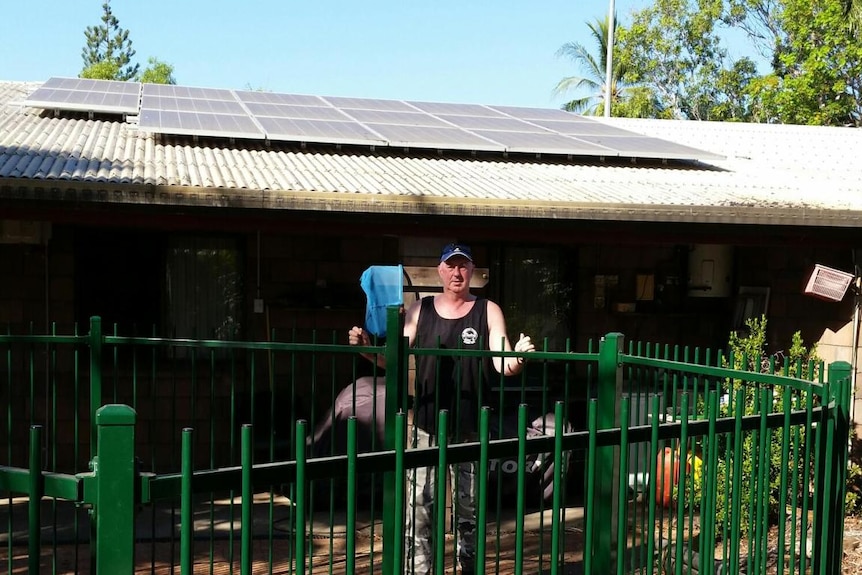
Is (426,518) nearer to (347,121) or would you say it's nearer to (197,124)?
(197,124)

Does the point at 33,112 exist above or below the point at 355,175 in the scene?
above

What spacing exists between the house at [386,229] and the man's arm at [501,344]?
2004 mm

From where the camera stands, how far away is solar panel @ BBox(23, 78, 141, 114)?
31.0ft

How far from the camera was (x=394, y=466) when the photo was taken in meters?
2.29

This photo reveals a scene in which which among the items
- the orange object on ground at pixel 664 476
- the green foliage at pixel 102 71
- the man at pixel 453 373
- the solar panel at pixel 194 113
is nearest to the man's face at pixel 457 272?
the man at pixel 453 373

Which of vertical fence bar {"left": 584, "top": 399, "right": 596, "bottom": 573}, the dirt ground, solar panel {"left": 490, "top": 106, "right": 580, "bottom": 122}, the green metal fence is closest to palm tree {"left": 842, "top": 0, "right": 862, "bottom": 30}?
solar panel {"left": 490, "top": 106, "right": 580, "bottom": 122}

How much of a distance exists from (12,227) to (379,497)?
12.7 feet

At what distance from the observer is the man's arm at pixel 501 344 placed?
4594 mm

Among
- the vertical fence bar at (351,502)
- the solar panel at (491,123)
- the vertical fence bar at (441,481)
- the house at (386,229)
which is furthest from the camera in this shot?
the solar panel at (491,123)

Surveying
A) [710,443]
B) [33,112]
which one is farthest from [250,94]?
[710,443]

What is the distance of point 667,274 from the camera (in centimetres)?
941

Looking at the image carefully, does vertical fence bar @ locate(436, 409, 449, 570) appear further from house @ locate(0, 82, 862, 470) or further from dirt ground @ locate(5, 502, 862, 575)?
house @ locate(0, 82, 862, 470)

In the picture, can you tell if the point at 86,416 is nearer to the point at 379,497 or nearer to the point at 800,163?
the point at 379,497

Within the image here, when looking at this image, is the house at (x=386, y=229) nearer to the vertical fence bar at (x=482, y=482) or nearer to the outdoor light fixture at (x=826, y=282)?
the outdoor light fixture at (x=826, y=282)
